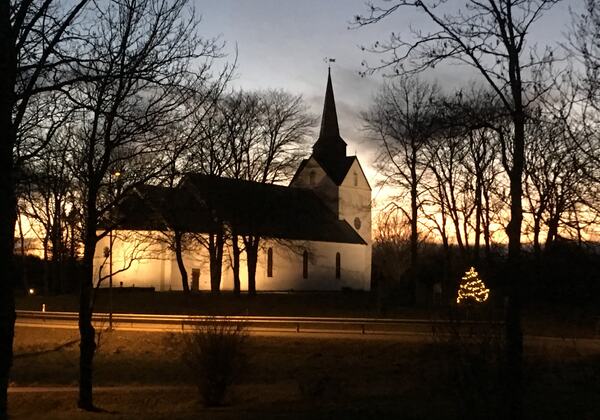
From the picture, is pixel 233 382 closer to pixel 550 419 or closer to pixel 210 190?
pixel 550 419

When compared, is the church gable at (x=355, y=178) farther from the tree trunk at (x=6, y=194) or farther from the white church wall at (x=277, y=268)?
the tree trunk at (x=6, y=194)

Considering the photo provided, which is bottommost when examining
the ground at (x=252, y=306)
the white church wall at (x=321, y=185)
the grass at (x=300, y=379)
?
the grass at (x=300, y=379)

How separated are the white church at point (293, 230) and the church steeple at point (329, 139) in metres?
0.12

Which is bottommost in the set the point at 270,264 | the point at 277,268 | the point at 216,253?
the point at 277,268

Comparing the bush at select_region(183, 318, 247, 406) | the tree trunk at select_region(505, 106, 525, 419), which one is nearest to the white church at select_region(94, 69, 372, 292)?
the bush at select_region(183, 318, 247, 406)

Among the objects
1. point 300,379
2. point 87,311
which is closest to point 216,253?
point 300,379

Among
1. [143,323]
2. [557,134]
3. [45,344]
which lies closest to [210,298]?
[143,323]

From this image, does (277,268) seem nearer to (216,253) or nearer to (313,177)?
(313,177)

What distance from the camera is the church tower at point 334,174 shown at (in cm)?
8631

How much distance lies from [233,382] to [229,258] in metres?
43.2

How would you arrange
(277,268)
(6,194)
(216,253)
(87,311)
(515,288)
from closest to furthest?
(6,194)
(515,288)
(87,311)
(216,253)
(277,268)

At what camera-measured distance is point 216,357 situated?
54.1 ft

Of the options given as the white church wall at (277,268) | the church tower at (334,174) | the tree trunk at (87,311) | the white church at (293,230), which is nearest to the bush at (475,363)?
the tree trunk at (87,311)

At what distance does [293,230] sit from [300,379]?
49.9 meters
